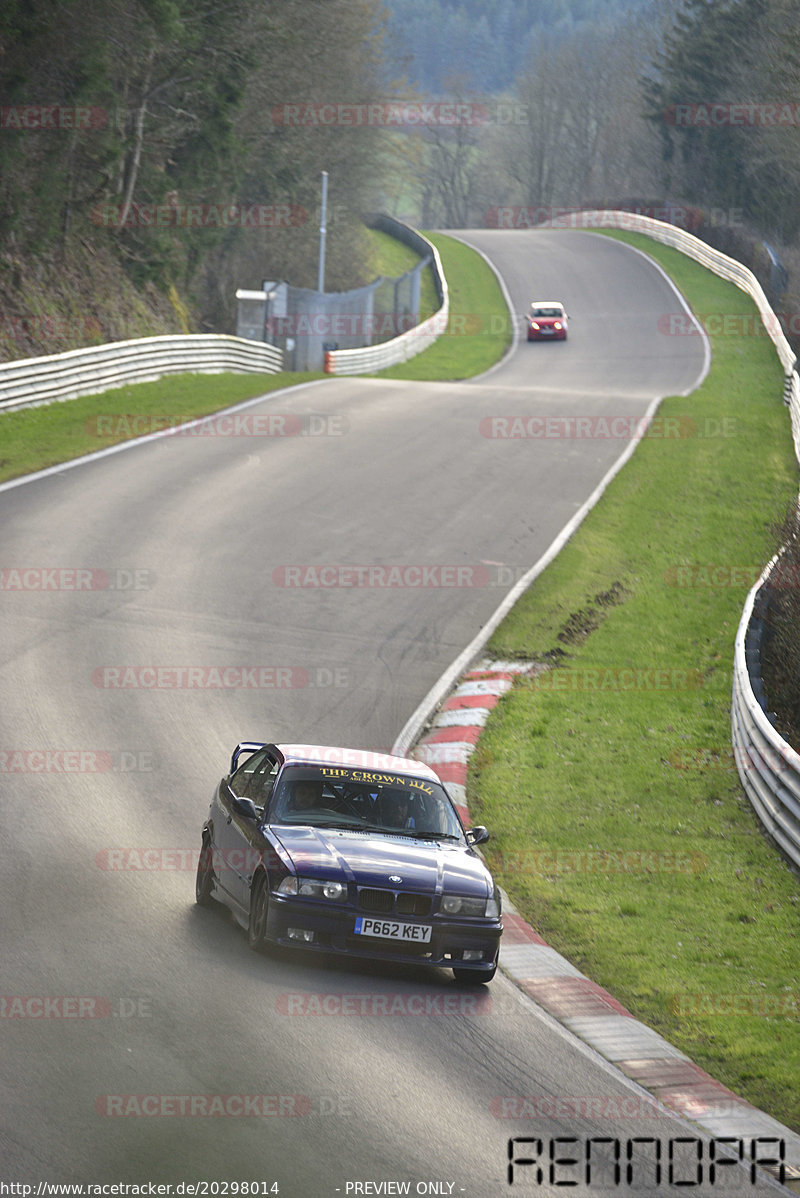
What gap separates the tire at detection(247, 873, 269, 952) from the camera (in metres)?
8.74

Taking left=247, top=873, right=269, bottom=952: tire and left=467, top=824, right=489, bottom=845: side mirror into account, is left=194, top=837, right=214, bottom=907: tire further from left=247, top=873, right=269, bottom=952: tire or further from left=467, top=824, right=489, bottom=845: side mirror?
left=467, top=824, right=489, bottom=845: side mirror

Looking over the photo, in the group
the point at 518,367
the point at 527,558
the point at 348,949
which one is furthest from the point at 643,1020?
the point at 518,367

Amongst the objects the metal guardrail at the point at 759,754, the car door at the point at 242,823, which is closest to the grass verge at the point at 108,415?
the metal guardrail at the point at 759,754

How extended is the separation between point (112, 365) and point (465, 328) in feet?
92.7

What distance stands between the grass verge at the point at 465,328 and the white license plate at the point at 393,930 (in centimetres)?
3667

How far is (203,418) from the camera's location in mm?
29219

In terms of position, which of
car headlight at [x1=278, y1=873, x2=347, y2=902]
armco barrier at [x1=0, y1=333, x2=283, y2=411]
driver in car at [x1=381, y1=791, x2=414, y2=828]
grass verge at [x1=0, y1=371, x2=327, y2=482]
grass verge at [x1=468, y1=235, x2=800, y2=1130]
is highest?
armco barrier at [x1=0, y1=333, x2=283, y2=411]

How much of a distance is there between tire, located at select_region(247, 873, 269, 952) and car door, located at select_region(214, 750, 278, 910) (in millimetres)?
119

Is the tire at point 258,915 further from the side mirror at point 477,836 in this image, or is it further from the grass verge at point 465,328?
the grass verge at point 465,328

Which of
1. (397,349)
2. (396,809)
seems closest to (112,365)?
(397,349)

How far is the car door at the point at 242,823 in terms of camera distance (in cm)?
921

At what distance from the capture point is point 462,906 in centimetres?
880

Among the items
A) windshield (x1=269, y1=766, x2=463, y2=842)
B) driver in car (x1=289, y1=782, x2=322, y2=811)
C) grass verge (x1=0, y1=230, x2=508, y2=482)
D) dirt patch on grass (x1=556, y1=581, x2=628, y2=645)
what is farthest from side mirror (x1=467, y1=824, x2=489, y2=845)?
grass verge (x1=0, y1=230, x2=508, y2=482)

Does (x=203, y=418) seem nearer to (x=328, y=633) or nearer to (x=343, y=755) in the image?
(x=328, y=633)
